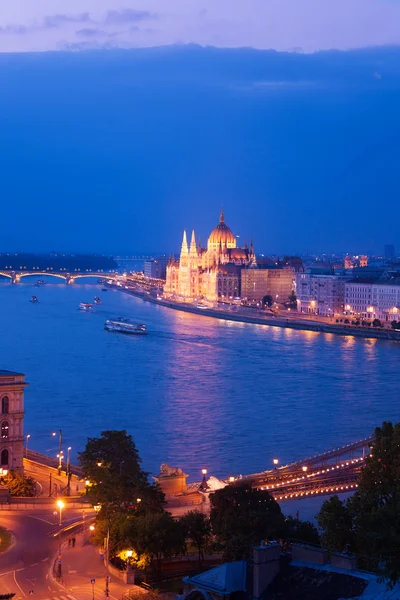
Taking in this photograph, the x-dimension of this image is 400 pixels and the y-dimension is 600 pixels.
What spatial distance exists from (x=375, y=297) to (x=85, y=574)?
104ft

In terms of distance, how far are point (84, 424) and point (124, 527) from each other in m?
7.49

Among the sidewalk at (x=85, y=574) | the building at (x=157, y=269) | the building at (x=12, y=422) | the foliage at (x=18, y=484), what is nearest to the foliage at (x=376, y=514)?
the sidewalk at (x=85, y=574)

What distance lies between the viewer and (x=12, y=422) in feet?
29.0

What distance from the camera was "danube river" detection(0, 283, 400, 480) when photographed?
39.4 feet

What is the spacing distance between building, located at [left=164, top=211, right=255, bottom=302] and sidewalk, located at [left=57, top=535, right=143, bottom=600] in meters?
41.6

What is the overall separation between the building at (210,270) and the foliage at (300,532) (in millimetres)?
41565

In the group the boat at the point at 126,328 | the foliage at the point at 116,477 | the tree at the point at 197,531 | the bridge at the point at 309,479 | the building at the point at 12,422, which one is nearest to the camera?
the tree at the point at 197,531

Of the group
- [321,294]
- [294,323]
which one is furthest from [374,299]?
[294,323]

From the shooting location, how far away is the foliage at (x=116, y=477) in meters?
A: 6.82

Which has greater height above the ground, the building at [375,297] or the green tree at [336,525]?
the building at [375,297]

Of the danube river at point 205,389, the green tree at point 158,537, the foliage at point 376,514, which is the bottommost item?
the danube river at point 205,389

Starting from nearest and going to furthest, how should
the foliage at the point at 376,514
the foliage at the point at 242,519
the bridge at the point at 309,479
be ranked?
the foliage at the point at 376,514 → the foliage at the point at 242,519 → the bridge at the point at 309,479

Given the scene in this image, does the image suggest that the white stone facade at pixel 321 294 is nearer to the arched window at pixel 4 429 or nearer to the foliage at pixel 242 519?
the arched window at pixel 4 429

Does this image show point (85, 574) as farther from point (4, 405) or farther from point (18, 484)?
point (4, 405)
